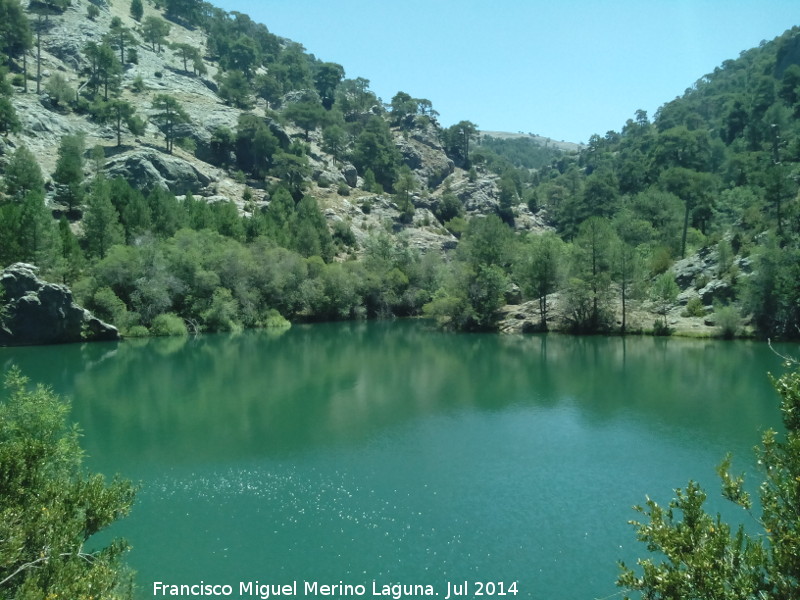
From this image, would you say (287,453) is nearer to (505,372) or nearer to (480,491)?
(480,491)

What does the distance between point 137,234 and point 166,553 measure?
64.2m

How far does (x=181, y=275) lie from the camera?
71.2 m

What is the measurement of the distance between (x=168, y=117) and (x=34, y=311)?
207 ft

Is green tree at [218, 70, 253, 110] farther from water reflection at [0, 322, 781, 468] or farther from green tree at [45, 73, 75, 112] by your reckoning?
water reflection at [0, 322, 781, 468]

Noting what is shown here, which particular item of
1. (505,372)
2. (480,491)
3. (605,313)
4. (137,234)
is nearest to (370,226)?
(137,234)

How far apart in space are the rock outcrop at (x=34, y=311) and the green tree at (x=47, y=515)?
49.0m

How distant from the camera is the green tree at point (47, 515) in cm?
982

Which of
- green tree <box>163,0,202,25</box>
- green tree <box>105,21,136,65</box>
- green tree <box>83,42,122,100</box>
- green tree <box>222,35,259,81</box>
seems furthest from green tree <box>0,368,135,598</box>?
green tree <box>163,0,202,25</box>

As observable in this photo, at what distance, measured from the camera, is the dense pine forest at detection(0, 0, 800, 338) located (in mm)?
68500

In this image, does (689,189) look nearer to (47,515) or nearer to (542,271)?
(542,271)

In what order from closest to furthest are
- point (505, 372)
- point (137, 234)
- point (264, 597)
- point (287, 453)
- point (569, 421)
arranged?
point (264, 597), point (287, 453), point (569, 421), point (505, 372), point (137, 234)

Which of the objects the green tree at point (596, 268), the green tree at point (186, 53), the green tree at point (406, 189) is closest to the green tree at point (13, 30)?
the green tree at point (186, 53)

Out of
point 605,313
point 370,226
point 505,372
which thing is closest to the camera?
point 505,372

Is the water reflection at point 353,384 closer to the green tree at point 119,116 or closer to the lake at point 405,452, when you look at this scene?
the lake at point 405,452
